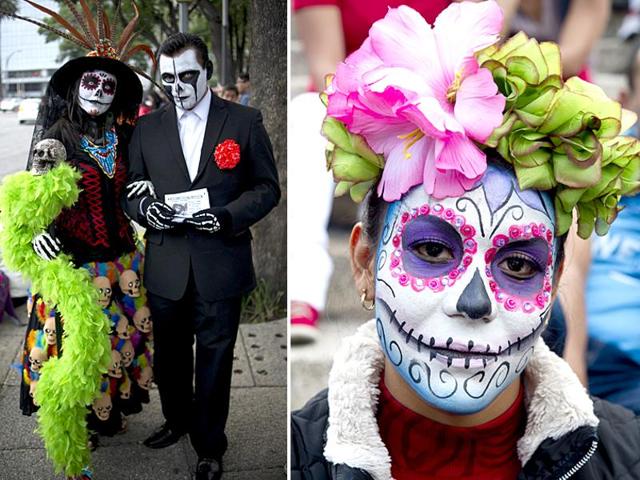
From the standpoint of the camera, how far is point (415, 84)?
132 cm

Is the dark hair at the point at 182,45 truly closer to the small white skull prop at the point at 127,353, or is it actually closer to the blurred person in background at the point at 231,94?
the small white skull prop at the point at 127,353

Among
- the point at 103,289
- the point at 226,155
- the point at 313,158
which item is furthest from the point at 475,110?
the point at 103,289

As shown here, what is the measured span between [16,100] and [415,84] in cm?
341

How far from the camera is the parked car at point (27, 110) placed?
4.05m

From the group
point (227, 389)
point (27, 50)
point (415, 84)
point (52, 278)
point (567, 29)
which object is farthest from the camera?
point (27, 50)

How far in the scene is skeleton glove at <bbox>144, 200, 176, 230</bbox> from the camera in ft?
8.26

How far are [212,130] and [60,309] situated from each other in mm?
796

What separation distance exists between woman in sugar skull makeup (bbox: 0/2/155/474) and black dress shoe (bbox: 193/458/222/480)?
16.1 inches

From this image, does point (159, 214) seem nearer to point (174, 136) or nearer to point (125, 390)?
point (174, 136)

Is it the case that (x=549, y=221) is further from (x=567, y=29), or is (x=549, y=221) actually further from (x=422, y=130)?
(x=567, y=29)

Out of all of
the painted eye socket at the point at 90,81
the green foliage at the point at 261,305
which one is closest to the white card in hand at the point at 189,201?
the painted eye socket at the point at 90,81

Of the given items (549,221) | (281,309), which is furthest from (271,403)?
(549,221)

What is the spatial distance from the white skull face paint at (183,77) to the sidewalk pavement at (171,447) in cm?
141

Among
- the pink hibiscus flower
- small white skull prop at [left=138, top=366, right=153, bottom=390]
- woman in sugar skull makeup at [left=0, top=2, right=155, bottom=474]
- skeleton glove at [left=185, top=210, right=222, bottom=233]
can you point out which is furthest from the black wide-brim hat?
the pink hibiscus flower
